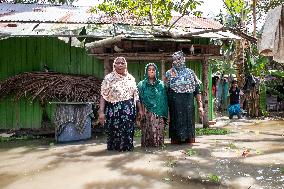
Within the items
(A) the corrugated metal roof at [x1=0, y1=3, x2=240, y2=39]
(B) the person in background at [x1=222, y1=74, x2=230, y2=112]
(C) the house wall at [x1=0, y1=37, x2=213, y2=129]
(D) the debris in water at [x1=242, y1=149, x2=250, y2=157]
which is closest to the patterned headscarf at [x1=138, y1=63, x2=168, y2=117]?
(D) the debris in water at [x1=242, y1=149, x2=250, y2=157]

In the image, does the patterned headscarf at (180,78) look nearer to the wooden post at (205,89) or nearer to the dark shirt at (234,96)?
the wooden post at (205,89)

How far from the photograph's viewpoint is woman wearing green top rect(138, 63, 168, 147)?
260 inches

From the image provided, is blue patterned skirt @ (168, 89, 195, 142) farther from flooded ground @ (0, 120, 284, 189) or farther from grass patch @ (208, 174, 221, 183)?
grass patch @ (208, 174, 221, 183)

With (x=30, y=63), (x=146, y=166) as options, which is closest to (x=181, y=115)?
(x=146, y=166)

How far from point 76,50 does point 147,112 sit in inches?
153

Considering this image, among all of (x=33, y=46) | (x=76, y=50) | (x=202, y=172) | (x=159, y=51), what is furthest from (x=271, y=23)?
(x=33, y=46)

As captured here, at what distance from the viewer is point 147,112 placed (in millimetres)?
6656

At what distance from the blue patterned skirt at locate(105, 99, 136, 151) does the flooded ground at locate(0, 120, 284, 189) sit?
26cm

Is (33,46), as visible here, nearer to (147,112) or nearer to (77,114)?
(77,114)

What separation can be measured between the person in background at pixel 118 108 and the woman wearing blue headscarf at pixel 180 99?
889 millimetres

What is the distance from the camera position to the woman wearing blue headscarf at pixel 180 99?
6.79 meters

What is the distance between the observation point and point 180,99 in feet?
22.3

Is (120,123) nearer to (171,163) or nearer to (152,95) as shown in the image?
Result: (152,95)

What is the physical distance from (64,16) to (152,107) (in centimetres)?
505
